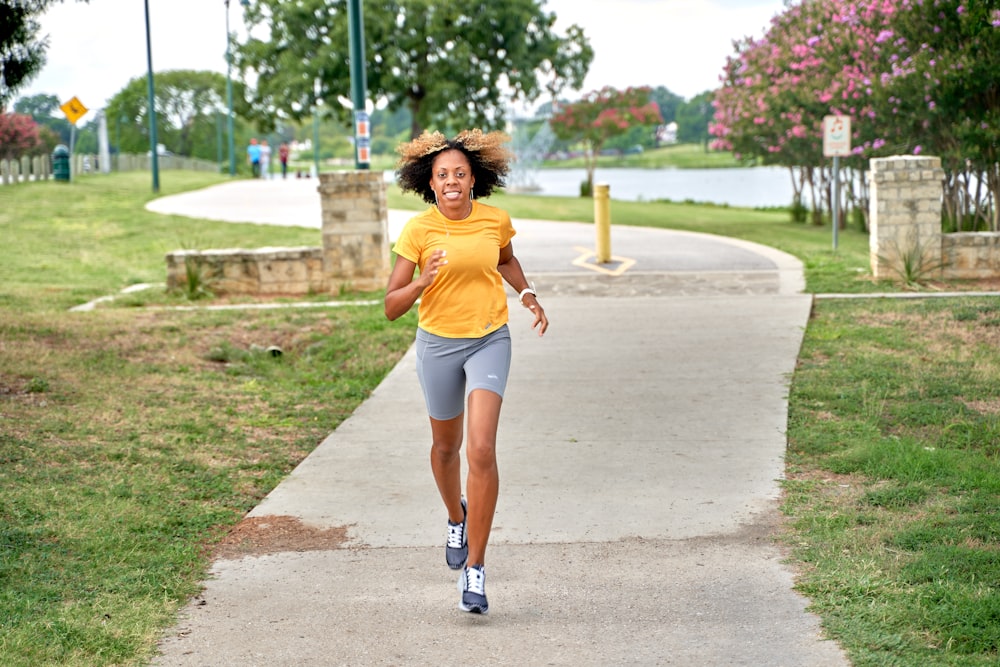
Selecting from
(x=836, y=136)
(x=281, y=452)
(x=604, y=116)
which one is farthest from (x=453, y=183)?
(x=604, y=116)

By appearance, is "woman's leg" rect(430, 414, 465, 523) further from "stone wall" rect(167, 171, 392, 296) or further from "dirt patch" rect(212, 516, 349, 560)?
"stone wall" rect(167, 171, 392, 296)

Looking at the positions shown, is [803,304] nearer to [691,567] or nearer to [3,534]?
[691,567]

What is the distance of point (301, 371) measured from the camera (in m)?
10.9

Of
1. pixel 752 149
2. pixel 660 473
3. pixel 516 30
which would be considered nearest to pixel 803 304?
pixel 660 473

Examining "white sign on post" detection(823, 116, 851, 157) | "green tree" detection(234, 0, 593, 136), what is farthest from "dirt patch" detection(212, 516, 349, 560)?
"green tree" detection(234, 0, 593, 136)

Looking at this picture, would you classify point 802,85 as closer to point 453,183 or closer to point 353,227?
point 353,227

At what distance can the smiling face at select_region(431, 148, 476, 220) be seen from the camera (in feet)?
17.0

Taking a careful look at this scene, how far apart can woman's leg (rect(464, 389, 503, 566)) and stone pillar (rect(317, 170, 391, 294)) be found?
10255mm

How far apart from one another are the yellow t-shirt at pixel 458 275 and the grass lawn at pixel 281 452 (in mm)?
1620

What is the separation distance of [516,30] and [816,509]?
117 feet

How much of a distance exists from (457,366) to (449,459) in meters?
0.48

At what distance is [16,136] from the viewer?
199 ft

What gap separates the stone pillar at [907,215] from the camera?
14.5m

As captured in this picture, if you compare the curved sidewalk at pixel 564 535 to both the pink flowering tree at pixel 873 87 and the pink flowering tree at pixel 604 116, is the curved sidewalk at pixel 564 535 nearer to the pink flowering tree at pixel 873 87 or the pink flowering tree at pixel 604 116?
the pink flowering tree at pixel 873 87
